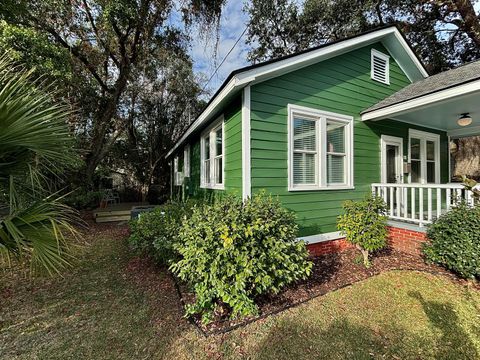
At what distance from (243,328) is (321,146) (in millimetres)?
3646

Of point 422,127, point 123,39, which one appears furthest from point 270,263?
point 123,39

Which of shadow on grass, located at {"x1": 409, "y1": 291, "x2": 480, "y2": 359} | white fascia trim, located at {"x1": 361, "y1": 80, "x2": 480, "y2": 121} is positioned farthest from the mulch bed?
white fascia trim, located at {"x1": 361, "y1": 80, "x2": 480, "y2": 121}

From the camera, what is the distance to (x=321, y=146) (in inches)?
193

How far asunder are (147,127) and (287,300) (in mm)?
13521

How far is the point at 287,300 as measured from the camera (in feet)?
10.8

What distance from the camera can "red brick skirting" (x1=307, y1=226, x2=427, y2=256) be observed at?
473cm

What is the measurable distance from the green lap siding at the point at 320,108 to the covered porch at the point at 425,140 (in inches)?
12.9

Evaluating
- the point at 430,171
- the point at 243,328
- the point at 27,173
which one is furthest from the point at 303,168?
the point at 430,171

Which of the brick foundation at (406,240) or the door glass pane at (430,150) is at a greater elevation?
the door glass pane at (430,150)

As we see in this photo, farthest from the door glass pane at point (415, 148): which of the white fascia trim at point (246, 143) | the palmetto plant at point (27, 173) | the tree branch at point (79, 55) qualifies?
the tree branch at point (79, 55)

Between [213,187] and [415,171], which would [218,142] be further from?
[415,171]

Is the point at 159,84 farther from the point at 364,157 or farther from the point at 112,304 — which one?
the point at 112,304

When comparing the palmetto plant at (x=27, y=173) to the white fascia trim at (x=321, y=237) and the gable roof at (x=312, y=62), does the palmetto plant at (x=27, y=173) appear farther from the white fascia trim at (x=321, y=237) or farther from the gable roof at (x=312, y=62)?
the white fascia trim at (x=321, y=237)

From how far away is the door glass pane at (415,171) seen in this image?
6.91m
